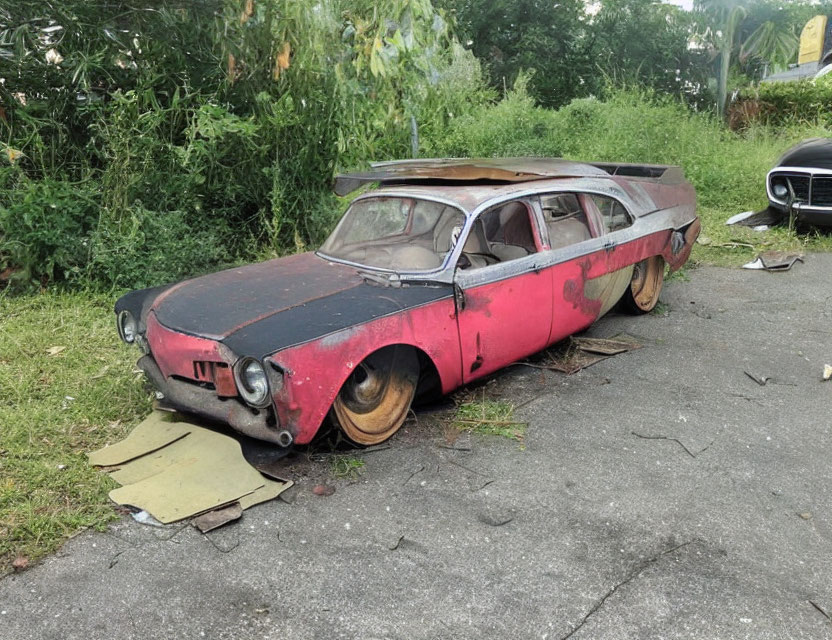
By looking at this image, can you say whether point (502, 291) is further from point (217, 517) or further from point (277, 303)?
point (217, 517)

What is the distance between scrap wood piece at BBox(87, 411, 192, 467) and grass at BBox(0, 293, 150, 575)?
0.09 meters

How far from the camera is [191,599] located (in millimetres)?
3020

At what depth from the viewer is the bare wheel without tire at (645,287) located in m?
6.45

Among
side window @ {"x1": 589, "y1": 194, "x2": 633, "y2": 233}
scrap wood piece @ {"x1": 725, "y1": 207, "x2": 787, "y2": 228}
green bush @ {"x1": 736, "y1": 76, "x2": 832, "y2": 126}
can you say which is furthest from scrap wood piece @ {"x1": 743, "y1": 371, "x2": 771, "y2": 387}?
green bush @ {"x1": 736, "y1": 76, "x2": 832, "y2": 126}

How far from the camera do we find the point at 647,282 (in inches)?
261

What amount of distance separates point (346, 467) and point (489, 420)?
101 centimetres

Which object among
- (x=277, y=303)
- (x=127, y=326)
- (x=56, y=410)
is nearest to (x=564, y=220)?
(x=277, y=303)

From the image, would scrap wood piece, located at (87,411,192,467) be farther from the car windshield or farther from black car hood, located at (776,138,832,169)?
black car hood, located at (776,138,832,169)

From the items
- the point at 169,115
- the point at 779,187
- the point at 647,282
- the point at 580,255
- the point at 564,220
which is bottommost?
the point at 647,282

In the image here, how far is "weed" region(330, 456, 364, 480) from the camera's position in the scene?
397 cm

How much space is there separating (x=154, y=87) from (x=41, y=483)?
4524 millimetres

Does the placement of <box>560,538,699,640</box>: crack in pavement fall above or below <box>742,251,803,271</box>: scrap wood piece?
above

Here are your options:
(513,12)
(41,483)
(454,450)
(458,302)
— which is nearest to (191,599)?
(41,483)

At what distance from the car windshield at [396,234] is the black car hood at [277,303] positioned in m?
0.22
